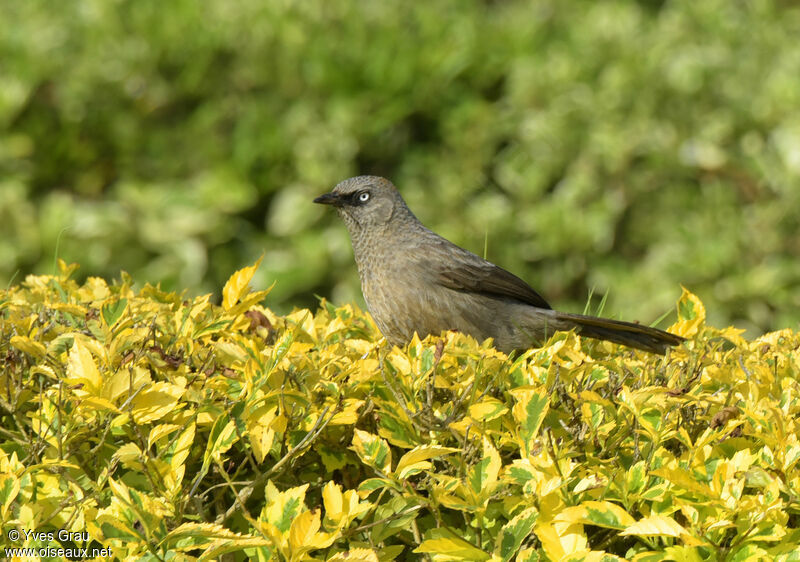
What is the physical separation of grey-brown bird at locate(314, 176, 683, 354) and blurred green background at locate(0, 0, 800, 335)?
198 centimetres

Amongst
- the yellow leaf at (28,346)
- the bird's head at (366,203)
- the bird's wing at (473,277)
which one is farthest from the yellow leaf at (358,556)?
the bird's head at (366,203)

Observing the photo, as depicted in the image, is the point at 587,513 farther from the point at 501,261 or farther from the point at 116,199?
the point at 116,199

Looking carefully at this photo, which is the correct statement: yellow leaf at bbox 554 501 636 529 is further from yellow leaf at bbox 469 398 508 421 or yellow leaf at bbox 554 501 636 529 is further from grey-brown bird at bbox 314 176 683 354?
grey-brown bird at bbox 314 176 683 354

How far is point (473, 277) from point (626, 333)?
0.84 metres

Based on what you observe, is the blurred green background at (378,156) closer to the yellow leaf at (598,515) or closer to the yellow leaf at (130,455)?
the yellow leaf at (130,455)

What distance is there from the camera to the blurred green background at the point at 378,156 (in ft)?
22.5

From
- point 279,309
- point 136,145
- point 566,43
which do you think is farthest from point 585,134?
point 136,145

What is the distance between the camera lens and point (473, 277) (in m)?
4.68

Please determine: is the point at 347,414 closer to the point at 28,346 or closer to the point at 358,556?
the point at 358,556

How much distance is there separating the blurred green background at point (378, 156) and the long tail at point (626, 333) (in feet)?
8.57

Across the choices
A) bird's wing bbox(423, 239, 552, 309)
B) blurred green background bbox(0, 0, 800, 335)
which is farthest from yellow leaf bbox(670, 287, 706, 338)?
blurred green background bbox(0, 0, 800, 335)

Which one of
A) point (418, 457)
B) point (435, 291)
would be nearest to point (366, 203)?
point (435, 291)

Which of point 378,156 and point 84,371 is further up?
point 378,156

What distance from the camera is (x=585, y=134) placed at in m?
7.36
